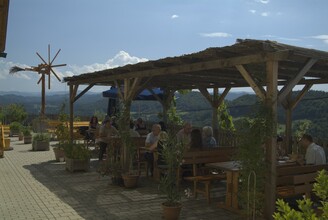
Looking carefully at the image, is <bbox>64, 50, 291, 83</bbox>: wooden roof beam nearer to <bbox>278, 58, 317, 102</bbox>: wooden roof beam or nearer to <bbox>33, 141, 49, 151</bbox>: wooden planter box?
<bbox>278, 58, 317, 102</bbox>: wooden roof beam

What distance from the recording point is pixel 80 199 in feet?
21.8

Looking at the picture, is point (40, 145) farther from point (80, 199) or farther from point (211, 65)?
point (211, 65)

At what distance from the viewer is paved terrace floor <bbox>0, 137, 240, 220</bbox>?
5742mm

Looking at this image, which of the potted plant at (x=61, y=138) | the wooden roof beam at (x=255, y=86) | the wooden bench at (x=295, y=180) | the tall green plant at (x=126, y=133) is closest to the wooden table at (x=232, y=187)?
the wooden bench at (x=295, y=180)

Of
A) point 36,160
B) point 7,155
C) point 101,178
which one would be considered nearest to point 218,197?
point 101,178

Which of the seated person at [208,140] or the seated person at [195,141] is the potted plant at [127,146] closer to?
the seated person at [195,141]

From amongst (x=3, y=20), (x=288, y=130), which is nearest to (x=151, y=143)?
(x=3, y=20)

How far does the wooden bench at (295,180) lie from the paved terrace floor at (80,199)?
2.83 ft

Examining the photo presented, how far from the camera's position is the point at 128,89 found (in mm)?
8906

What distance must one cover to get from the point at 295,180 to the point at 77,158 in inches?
223

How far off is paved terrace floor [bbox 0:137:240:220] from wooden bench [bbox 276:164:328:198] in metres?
0.86

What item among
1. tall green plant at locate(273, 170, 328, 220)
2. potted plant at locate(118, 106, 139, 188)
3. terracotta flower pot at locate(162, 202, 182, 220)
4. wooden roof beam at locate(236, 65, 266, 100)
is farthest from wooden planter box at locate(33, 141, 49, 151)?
tall green plant at locate(273, 170, 328, 220)

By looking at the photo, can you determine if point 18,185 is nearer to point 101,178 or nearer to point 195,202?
point 101,178

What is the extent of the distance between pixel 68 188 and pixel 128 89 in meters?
2.74
